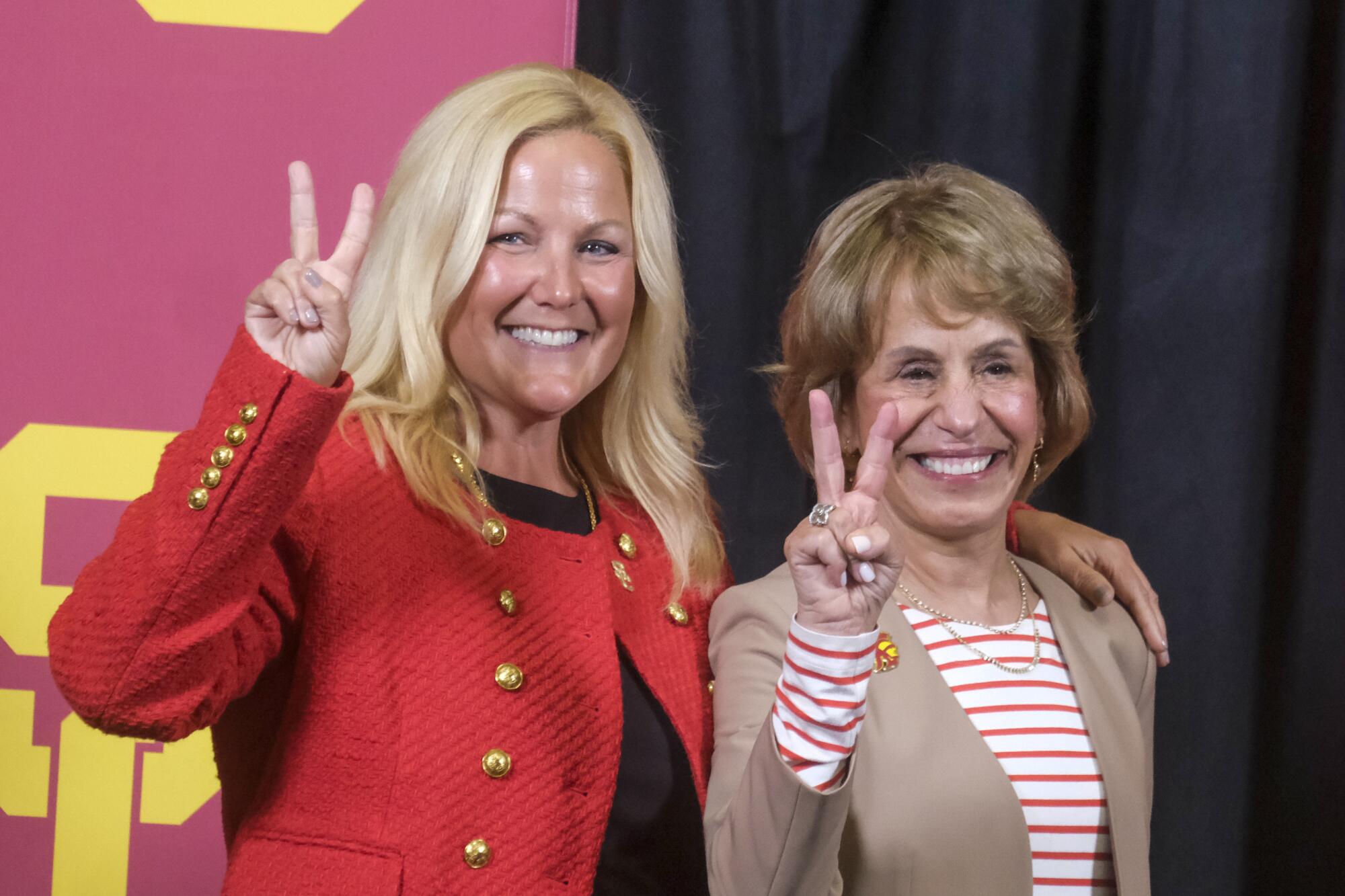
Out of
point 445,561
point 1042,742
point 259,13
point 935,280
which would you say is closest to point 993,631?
point 1042,742

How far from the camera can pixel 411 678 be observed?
1.42 metres

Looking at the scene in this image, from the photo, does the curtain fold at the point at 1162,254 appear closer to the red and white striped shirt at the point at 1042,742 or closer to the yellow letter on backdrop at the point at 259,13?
the yellow letter on backdrop at the point at 259,13

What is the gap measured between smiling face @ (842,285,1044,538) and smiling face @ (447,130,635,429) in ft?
1.13

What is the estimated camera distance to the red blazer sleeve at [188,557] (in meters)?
1.17

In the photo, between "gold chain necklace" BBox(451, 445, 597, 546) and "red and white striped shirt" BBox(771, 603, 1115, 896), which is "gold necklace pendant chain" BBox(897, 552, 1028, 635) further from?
"gold chain necklace" BBox(451, 445, 597, 546)

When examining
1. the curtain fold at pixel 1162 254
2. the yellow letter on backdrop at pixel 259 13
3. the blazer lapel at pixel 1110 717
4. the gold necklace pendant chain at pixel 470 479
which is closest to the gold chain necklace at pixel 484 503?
the gold necklace pendant chain at pixel 470 479

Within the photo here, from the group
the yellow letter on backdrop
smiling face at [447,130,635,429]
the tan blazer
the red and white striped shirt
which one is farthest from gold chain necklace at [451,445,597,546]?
the yellow letter on backdrop

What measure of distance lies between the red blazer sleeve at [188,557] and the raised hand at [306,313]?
0.02 meters

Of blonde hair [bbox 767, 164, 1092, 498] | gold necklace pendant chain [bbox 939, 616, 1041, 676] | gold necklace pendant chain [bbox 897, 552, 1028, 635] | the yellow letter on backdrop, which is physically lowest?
gold necklace pendant chain [bbox 939, 616, 1041, 676]

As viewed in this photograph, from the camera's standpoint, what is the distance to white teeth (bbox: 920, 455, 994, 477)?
5.30ft

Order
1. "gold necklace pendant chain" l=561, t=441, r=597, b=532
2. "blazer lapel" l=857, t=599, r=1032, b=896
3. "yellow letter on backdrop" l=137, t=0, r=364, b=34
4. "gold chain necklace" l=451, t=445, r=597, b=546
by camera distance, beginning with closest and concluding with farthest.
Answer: "blazer lapel" l=857, t=599, r=1032, b=896 < "gold chain necklace" l=451, t=445, r=597, b=546 < "gold necklace pendant chain" l=561, t=441, r=597, b=532 < "yellow letter on backdrop" l=137, t=0, r=364, b=34

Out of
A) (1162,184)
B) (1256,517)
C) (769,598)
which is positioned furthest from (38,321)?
(1256,517)

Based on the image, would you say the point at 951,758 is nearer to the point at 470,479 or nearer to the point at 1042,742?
the point at 1042,742

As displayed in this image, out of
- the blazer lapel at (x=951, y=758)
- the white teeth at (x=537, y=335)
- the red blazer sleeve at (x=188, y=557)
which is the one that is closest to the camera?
the red blazer sleeve at (x=188, y=557)
